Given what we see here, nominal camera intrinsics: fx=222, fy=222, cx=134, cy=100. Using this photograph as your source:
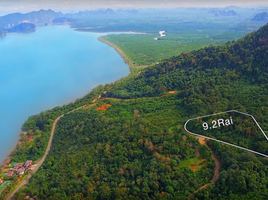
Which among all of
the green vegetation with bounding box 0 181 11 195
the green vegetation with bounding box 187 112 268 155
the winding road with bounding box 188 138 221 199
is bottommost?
the green vegetation with bounding box 0 181 11 195

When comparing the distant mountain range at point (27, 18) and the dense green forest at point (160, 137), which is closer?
the dense green forest at point (160, 137)

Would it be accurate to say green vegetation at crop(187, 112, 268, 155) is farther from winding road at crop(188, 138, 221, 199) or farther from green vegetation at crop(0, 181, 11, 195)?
green vegetation at crop(0, 181, 11, 195)

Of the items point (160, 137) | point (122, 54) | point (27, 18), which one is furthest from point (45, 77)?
point (27, 18)

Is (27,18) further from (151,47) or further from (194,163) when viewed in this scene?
(194,163)

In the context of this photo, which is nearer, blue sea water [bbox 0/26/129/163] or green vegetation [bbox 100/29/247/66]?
blue sea water [bbox 0/26/129/163]

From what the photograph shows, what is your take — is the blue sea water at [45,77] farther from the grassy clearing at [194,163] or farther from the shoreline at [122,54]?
the grassy clearing at [194,163]

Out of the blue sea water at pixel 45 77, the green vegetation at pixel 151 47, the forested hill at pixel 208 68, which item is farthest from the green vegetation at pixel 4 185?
the green vegetation at pixel 151 47

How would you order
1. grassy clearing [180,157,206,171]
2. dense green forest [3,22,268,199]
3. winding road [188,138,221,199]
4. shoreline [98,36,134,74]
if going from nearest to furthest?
1. winding road [188,138,221,199]
2. dense green forest [3,22,268,199]
3. grassy clearing [180,157,206,171]
4. shoreline [98,36,134,74]

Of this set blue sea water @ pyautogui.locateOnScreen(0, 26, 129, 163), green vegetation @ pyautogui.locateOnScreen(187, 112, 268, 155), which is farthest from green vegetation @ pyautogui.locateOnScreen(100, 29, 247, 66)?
green vegetation @ pyautogui.locateOnScreen(187, 112, 268, 155)
